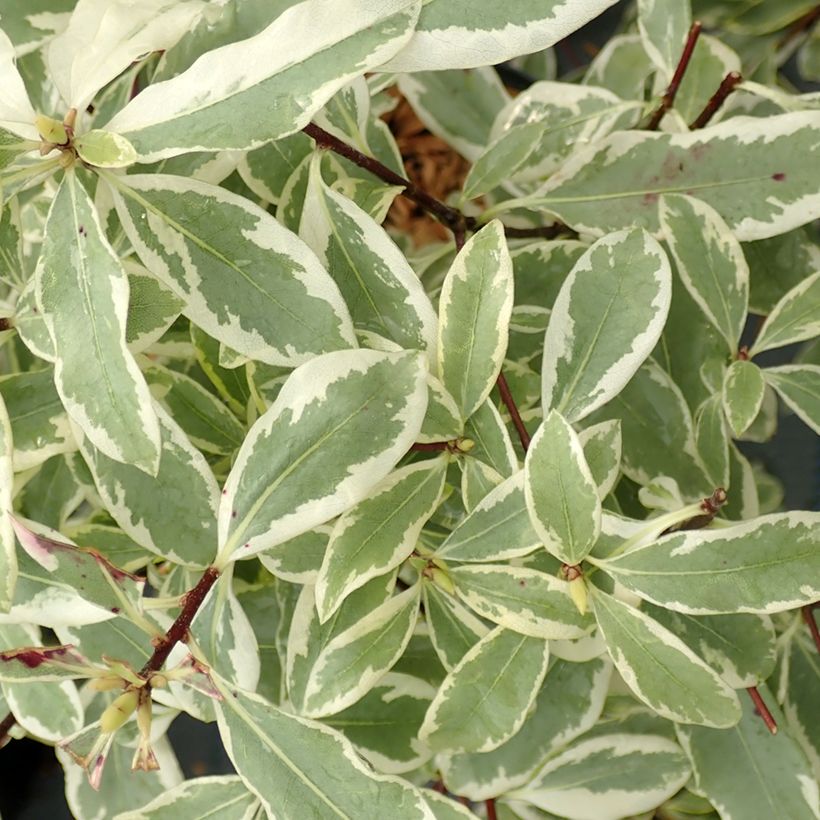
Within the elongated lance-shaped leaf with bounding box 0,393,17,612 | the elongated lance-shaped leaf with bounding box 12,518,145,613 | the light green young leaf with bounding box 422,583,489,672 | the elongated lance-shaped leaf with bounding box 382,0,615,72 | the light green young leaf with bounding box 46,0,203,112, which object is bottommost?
the light green young leaf with bounding box 422,583,489,672

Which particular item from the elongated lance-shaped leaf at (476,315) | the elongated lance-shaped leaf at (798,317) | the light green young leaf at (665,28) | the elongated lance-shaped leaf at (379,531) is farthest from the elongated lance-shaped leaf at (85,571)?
the light green young leaf at (665,28)

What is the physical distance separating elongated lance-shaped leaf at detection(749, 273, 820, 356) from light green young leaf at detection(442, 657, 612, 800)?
25 centimetres

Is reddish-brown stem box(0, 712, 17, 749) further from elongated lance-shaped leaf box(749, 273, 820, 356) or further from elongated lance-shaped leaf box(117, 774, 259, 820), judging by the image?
elongated lance-shaped leaf box(749, 273, 820, 356)

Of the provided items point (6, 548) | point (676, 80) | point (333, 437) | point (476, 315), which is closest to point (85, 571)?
point (6, 548)

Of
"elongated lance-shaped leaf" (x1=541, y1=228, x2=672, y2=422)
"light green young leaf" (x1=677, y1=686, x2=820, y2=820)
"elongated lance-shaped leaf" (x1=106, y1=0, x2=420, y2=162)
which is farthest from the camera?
"light green young leaf" (x1=677, y1=686, x2=820, y2=820)

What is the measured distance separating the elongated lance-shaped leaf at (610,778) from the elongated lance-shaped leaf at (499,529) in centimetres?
24

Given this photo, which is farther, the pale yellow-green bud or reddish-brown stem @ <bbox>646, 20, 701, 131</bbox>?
reddish-brown stem @ <bbox>646, 20, 701, 131</bbox>

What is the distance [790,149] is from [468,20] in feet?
0.80

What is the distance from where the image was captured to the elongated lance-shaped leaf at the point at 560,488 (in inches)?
18.4

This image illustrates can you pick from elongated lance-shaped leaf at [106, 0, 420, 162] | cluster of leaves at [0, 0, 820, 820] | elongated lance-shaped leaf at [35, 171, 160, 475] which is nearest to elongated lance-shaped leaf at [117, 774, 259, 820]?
cluster of leaves at [0, 0, 820, 820]

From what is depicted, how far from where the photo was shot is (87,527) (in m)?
0.67

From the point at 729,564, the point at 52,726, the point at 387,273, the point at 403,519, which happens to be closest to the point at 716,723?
the point at 729,564

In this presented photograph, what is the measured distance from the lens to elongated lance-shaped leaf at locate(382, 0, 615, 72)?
463mm

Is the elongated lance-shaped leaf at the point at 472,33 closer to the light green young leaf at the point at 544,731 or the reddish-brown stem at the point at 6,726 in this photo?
the light green young leaf at the point at 544,731
